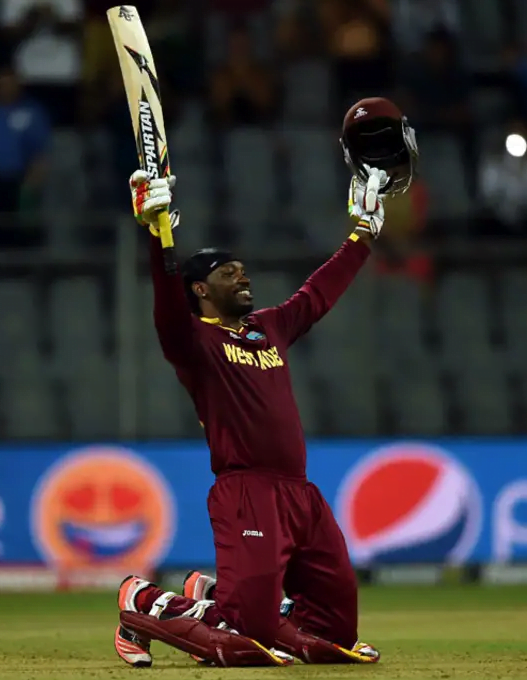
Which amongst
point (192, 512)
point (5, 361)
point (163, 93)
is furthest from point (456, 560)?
point (163, 93)

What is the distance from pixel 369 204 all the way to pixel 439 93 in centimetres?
740

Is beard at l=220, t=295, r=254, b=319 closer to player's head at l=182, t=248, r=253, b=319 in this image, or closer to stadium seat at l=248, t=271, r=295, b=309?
player's head at l=182, t=248, r=253, b=319

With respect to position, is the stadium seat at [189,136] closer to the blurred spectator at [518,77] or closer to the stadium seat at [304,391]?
the stadium seat at [304,391]

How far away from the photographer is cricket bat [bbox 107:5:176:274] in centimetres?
748

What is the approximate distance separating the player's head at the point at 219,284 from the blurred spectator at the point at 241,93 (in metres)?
7.64

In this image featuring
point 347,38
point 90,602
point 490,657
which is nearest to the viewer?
point 490,657

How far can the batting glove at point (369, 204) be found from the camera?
8.48 metres

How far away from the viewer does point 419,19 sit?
16.3 meters

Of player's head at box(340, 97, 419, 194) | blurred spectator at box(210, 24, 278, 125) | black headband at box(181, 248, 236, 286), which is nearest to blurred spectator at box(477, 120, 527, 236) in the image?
blurred spectator at box(210, 24, 278, 125)

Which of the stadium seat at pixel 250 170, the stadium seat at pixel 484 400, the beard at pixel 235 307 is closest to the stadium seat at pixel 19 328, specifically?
the stadium seat at pixel 250 170

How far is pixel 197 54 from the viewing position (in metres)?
16.0

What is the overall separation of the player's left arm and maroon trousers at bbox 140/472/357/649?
2.79 ft

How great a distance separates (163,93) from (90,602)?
17.6ft

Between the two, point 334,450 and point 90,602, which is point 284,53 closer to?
point 334,450
